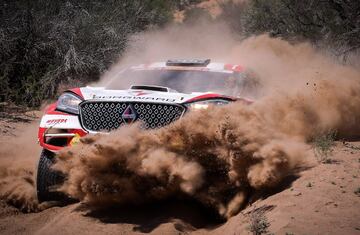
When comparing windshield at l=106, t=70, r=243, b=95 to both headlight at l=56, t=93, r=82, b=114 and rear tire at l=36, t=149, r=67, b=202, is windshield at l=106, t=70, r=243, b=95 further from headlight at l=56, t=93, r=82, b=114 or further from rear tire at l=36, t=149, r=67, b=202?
rear tire at l=36, t=149, r=67, b=202

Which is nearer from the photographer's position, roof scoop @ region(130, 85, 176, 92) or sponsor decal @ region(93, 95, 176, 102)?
sponsor decal @ region(93, 95, 176, 102)

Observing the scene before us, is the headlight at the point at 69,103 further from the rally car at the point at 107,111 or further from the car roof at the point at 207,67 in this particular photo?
the car roof at the point at 207,67

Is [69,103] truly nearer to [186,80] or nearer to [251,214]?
[186,80]

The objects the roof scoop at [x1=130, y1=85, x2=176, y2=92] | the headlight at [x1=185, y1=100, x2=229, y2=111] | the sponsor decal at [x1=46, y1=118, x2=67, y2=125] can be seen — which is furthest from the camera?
the roof scoop at [x1=130, y1=85, x2=176, y2=92]

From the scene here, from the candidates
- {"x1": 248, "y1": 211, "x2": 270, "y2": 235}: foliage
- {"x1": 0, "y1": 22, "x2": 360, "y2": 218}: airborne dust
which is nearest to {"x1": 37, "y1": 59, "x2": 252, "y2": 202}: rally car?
{"x1": 0, "y1": 22, "x2": 360, "y2": 218}: airborne dust

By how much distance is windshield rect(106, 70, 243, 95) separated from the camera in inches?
271

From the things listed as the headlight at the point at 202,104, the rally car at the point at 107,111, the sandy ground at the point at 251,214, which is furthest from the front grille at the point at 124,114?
the sandy ground at the point at 251,214

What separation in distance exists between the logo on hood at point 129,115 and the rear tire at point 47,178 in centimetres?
96

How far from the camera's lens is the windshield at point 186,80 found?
22.6ft

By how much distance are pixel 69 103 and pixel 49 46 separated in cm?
782

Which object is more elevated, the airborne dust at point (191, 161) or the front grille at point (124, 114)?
the front grille at point (124, 114)

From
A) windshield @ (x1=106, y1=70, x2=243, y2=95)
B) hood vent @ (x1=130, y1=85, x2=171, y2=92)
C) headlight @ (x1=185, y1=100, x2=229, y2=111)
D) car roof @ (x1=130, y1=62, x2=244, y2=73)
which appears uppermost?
car roof @ (x1=130, y1=62, x2=244, y2=73)

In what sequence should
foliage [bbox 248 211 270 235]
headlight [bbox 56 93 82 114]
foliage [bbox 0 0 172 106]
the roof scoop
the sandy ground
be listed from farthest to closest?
1. foliage [bbox 0 0 172 106]
2. the roof scoop
3. headlight [bbox 56 93 82 114]
4. the sandy ground
5. foliage [bbox 248 211 270 235]

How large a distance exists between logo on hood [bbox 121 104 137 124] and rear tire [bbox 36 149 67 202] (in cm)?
96
